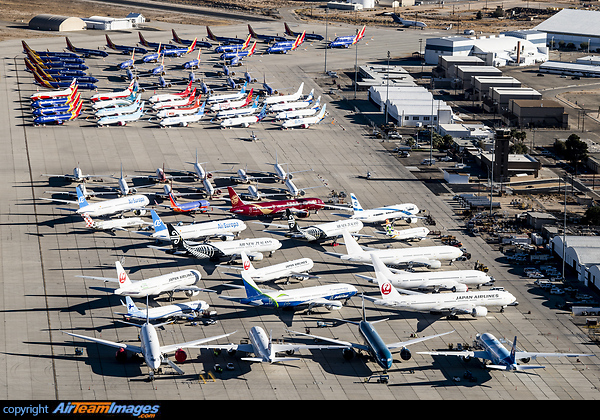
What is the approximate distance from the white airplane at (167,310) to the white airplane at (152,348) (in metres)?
4.42

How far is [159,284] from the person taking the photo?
109625 mm

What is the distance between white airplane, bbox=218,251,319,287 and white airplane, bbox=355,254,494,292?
7.97 m

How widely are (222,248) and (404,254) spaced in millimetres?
24867

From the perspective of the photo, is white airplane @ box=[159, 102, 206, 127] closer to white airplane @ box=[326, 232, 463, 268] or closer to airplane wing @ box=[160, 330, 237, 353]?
white airplane @ box=[326, 232, 463, 268]

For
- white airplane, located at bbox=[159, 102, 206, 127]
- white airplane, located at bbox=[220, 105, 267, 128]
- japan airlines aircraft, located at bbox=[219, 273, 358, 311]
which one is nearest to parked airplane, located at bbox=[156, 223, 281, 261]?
japan airlines aircraft, located at bbox=[219, 273, 358, 311]

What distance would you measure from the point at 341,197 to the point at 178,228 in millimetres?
33942

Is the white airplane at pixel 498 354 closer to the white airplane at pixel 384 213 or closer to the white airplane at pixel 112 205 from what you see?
the white airplane at pixel 384 213

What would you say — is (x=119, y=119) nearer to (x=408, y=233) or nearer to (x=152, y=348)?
(x=408, y=233)

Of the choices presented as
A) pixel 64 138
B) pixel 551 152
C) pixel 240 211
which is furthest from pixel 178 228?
pixel 551 152

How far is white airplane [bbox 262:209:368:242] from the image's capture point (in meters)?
129
